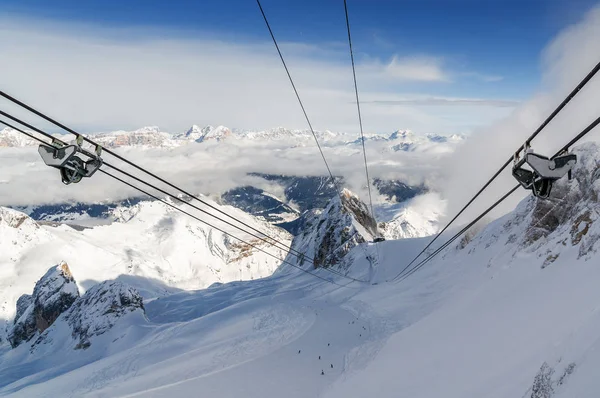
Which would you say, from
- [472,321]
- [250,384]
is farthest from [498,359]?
[250,384]

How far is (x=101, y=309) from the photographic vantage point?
4724 inches

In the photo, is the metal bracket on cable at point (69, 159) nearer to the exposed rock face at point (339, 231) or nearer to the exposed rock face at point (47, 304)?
the exposed rock face at point (339, 231)

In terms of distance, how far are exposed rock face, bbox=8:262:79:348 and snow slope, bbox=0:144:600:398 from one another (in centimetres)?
12583

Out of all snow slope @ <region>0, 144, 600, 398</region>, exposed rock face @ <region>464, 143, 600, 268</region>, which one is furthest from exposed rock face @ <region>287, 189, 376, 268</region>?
exposed rock face @ <region>464, 143, 600, 268</region>

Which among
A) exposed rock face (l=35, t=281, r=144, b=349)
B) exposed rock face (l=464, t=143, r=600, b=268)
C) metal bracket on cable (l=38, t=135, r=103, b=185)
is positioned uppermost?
metal bracket on cable (l=38, t=135, r=103, b=185)

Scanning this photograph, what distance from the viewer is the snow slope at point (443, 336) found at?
15.0 metres

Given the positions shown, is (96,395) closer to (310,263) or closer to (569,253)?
(569,253)

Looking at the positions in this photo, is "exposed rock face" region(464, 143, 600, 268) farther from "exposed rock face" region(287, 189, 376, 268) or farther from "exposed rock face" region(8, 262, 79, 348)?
"exposed rock face" region(8, 262, 79, 348)

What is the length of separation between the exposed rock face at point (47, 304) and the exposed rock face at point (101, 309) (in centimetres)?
3737

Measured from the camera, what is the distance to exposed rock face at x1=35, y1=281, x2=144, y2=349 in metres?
116

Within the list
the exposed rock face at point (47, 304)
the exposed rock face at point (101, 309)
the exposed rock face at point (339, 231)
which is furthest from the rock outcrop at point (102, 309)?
the exposed rock face at point (339, 231)

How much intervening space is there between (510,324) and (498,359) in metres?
4.43

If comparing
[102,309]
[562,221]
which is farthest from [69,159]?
[102,309]

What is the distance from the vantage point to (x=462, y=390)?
15680mm
